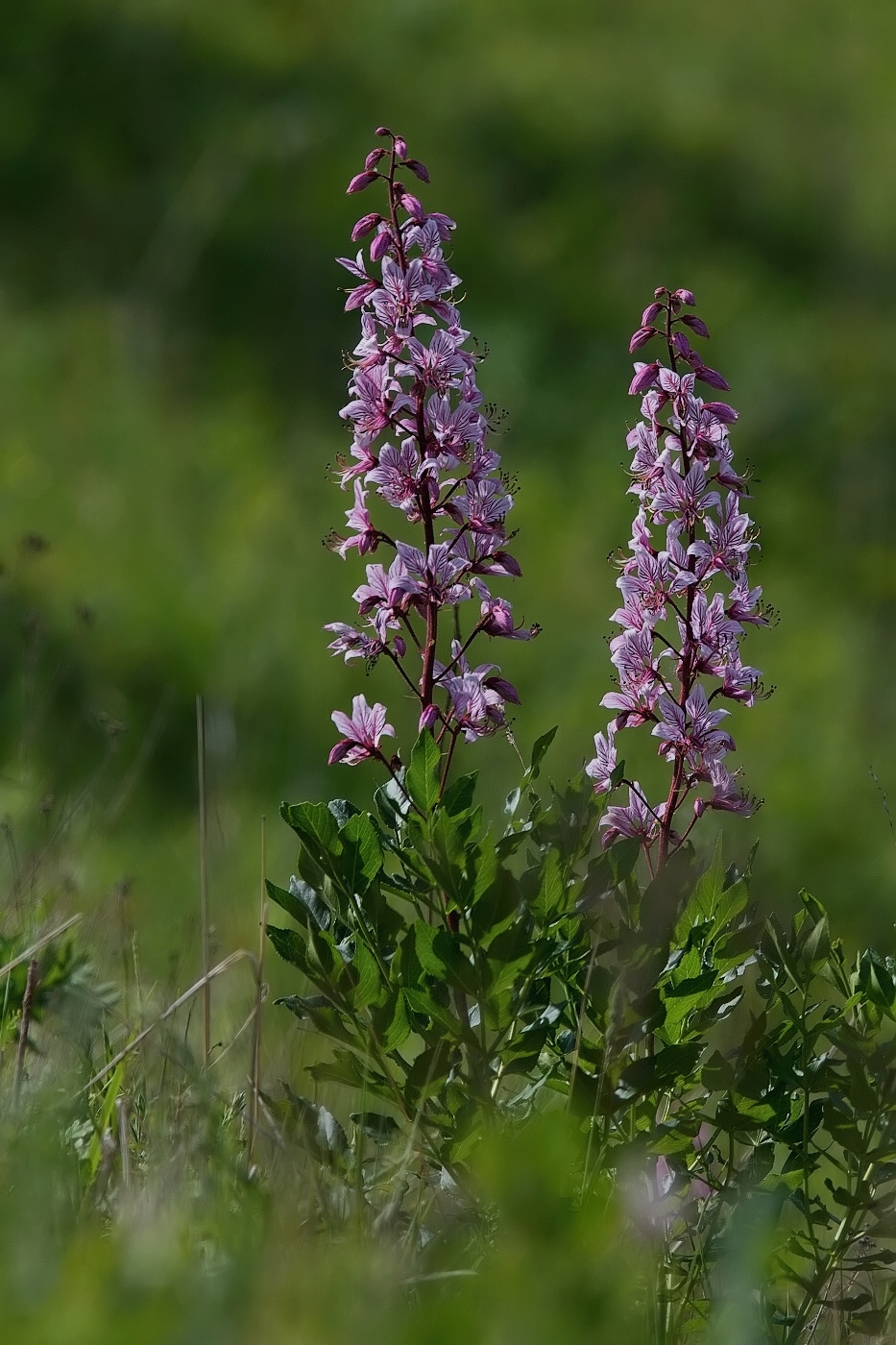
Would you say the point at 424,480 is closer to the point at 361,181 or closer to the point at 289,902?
the point at 361,181

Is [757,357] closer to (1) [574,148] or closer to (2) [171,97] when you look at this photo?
(1) [574,148]

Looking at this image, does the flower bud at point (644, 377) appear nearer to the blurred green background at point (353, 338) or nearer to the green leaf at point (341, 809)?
the green leaf at point (341, 809)

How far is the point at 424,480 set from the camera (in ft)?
8.73

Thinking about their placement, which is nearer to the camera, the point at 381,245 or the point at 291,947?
the point at 291,947

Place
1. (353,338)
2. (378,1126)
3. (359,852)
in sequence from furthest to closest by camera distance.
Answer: (353,338)
(378,1126)
(359,852)

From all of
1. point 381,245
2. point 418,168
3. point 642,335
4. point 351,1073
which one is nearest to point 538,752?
point 351,1073

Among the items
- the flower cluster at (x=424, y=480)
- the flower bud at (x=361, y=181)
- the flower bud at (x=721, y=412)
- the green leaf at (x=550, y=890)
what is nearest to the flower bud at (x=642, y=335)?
the flower bud at (x=721, y=412)

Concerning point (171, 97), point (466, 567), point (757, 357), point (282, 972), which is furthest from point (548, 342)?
point (466, 567)

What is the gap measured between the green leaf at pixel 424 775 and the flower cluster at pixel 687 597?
1.17ft

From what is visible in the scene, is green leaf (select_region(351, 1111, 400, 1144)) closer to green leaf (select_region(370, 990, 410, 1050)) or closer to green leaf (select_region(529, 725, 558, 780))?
green leaf (select_region(370, 990, 410, 1050))

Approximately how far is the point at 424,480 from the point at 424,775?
54cm

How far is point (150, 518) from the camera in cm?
885

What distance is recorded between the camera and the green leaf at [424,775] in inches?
96.4

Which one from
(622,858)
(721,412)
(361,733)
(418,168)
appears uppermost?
(418,168)
